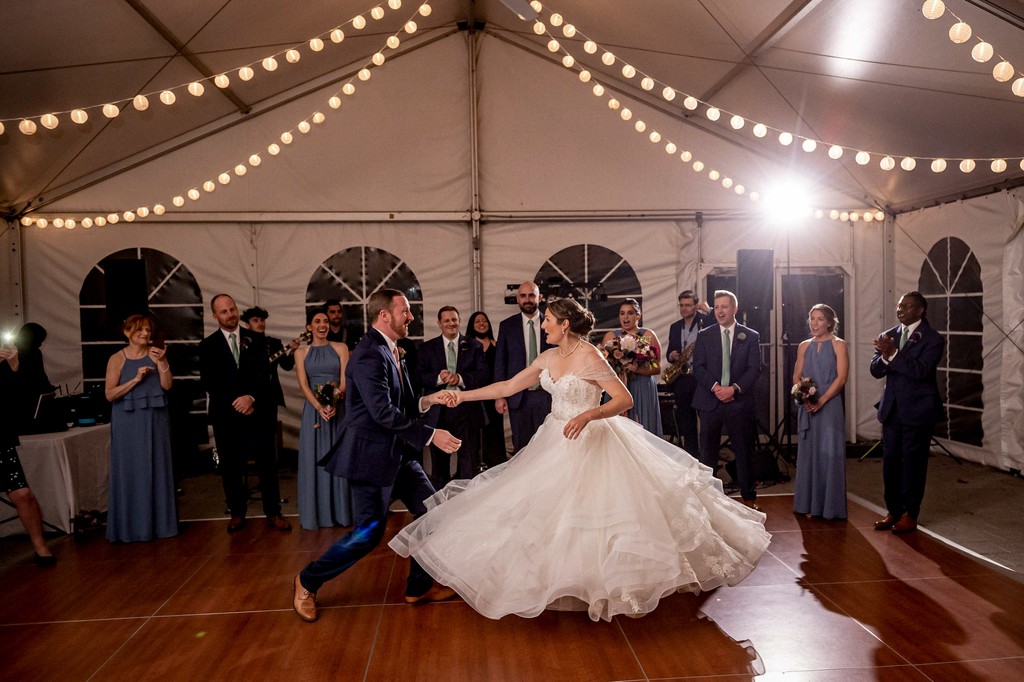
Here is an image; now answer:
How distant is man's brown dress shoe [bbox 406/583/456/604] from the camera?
12.2ft

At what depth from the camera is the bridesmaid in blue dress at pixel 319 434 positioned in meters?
5.10

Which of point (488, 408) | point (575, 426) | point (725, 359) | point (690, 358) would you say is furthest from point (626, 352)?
point (575, 426)

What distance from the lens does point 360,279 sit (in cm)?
793

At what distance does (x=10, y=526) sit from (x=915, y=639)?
599 cm

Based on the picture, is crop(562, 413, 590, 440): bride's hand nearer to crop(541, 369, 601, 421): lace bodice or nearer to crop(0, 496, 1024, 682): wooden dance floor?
crop(541, 369, 601, 421): lace bodice

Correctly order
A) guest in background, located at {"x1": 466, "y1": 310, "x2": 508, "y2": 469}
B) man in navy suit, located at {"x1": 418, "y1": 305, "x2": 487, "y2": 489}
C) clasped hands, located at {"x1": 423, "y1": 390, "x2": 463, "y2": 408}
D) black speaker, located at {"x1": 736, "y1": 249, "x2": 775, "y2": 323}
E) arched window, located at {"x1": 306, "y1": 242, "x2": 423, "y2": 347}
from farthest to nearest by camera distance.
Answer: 1. arched window, located at {"x1": 306, "y1": 242, "x2": 423, "y2": 347}
2. black speaker, located at {"x1": 736, "y1": 249, "x2": 775, "y2": 323}
3. guest in background, located at {"x1": 466, "y1": 310, "x2": 508, "y2": 469}
4. man in navy suit, located at {"x1": 418, "y1": 305, "x2": 487, "y2": 489}
5. clasped hands, located at {"x1": 423, "y1": 390, "x2": 463, "y2": 408}

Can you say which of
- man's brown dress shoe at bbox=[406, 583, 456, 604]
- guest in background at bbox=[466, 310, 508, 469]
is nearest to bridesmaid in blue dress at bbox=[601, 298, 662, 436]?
guest in background at bbox=[466, 310, 508, 469]

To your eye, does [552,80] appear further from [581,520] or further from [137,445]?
[581,520]

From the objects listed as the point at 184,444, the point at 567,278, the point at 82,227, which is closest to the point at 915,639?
the point at 567,278

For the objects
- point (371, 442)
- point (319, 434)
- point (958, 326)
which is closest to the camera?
point (371, 442)

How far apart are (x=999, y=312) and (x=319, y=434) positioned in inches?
254

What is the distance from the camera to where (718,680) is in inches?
113

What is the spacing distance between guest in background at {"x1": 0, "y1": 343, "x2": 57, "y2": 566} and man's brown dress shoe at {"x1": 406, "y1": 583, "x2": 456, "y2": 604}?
2.62 meters

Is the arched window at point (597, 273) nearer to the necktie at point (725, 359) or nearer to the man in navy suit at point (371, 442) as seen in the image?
the necktie at point (725, 359)
